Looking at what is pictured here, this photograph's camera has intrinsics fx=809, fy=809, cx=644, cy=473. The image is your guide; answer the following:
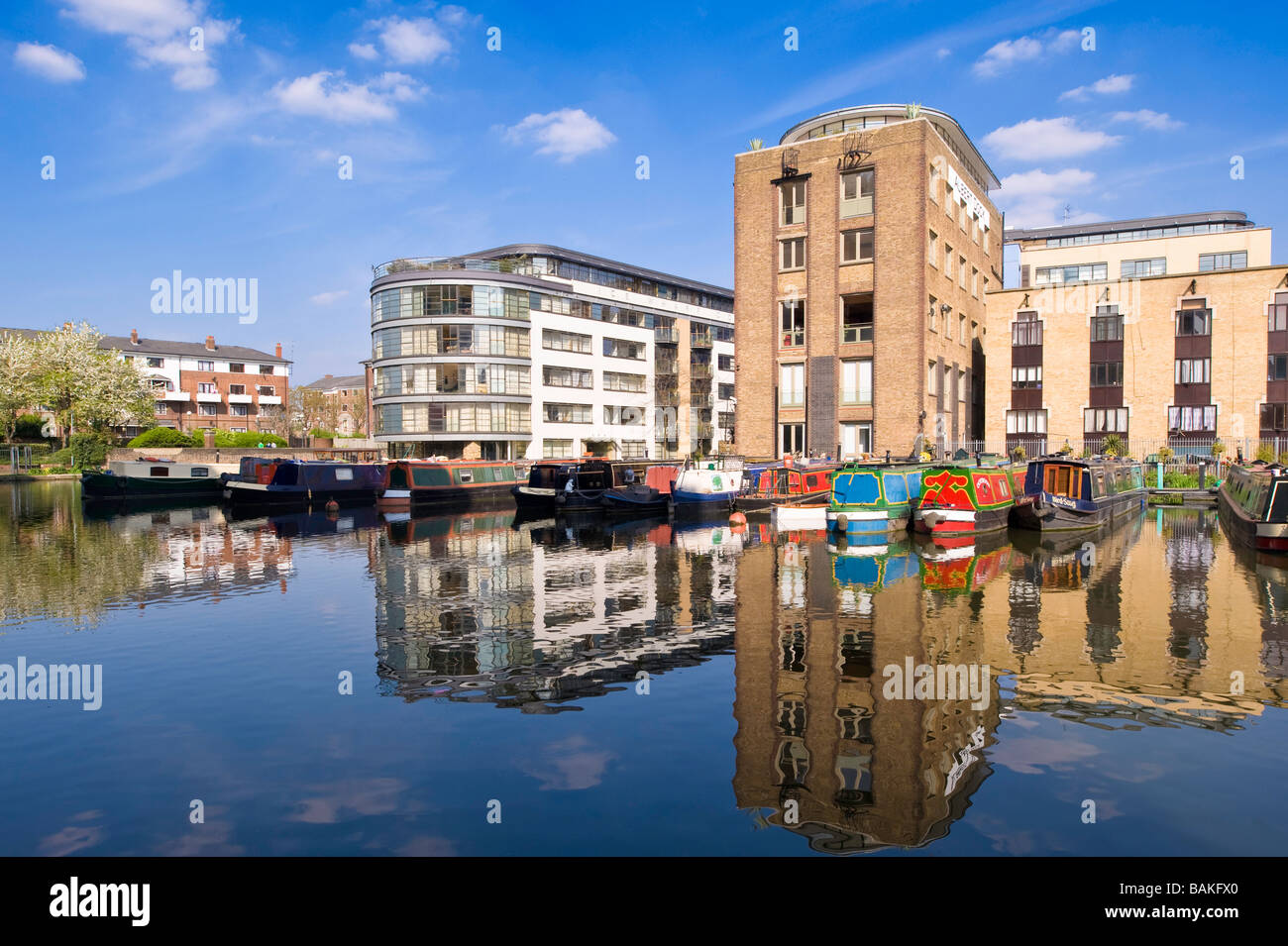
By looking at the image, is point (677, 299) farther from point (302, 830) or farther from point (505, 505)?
point (302, 830)

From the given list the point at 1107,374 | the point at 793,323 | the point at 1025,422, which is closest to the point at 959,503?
the point at 793,323

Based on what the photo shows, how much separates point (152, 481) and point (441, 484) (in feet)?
55.5

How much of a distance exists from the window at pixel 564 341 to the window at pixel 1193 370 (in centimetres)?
4417

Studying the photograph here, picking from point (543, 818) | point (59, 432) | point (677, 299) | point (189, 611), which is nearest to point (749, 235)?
point (677, 299)

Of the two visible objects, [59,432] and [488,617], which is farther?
[59,432]

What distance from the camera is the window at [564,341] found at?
68438mm

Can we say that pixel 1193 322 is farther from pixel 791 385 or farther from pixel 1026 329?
pixel 791 385

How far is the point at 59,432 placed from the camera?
255 ft

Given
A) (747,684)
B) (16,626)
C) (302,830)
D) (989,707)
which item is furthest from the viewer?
(16,626)

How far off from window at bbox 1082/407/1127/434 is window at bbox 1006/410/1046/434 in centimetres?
236

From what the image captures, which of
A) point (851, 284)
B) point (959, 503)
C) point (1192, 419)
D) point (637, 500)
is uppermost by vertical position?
point (851, 284)

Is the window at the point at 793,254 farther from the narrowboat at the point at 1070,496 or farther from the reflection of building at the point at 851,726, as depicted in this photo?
the reflection of building at the point at 851,726

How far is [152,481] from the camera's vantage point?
152 feet
